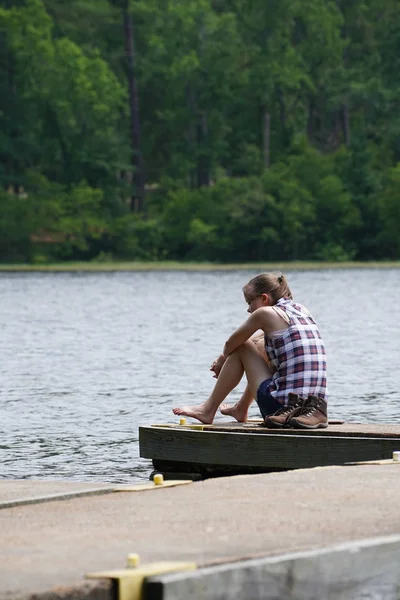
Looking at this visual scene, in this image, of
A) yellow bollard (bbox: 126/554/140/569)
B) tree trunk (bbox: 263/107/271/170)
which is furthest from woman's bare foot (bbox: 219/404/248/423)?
tree trunk (bbox: 263/107/271/170)

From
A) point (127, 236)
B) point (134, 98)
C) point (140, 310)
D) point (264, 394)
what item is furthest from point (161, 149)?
point (264, 394)

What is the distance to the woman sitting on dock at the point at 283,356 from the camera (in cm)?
1041

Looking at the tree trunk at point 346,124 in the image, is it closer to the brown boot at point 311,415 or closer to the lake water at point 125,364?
the lake water at point 125,364

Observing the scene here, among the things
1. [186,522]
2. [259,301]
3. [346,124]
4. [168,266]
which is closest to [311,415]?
[259,301]

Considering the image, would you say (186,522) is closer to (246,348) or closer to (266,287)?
(266,287)

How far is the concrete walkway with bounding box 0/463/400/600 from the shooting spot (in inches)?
236

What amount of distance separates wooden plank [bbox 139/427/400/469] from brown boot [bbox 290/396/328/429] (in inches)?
9.3

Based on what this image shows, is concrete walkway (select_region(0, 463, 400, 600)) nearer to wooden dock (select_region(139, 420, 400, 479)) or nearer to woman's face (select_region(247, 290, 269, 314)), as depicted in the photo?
wooden dock (select_region(139, 420, 400, 479))

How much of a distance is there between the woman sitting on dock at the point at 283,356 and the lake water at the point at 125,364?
226 cm

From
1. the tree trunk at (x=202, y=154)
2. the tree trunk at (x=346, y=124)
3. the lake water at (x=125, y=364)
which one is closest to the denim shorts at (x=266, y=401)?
the lake water at (x=125, y=364)

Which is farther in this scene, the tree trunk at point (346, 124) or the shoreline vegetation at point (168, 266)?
the tree trunk at point (346, 124)

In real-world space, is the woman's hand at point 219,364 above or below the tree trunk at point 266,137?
below

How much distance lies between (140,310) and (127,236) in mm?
38547

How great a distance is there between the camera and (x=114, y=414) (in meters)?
18.5
